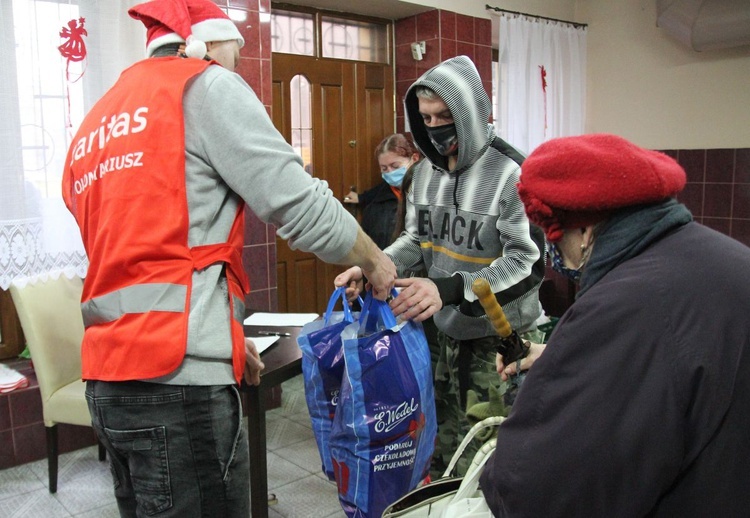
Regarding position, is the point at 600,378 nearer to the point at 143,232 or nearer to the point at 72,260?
the point at 143,232

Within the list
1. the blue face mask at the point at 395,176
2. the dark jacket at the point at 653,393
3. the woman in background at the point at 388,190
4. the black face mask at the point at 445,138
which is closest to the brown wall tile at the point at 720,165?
the woman in background at the point at 388,190

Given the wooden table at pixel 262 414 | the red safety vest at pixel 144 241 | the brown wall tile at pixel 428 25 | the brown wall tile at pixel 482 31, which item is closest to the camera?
the red safety vest at pixel 144 241

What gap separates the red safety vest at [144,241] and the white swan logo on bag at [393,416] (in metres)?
0.53

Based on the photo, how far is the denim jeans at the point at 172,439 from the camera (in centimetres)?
120

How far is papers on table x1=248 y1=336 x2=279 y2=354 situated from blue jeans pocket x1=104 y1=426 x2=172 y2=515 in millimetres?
934

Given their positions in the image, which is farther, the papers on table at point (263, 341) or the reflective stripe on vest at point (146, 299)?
the papers on table at point (263, 341)

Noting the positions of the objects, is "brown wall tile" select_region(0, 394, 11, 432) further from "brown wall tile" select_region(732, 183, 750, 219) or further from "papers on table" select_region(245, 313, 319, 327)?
"brown wall tile" select_region(732, 183, 750, 219)

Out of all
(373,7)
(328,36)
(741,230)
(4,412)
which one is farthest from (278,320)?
(741,230)

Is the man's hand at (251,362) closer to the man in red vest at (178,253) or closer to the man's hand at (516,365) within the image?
the man in red vest at (178,253)

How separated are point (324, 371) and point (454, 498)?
521 mm

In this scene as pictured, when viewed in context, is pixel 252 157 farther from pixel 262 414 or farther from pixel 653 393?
pixel 262 414

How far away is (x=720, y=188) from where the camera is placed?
4965 mm

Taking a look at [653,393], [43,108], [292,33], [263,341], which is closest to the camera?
[653,393]

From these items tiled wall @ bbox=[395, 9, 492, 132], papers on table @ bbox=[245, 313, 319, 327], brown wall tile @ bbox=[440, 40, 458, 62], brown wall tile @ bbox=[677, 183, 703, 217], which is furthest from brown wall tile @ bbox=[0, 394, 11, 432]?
brown wall tile @ bbox=[677, 183, 703, 217]
